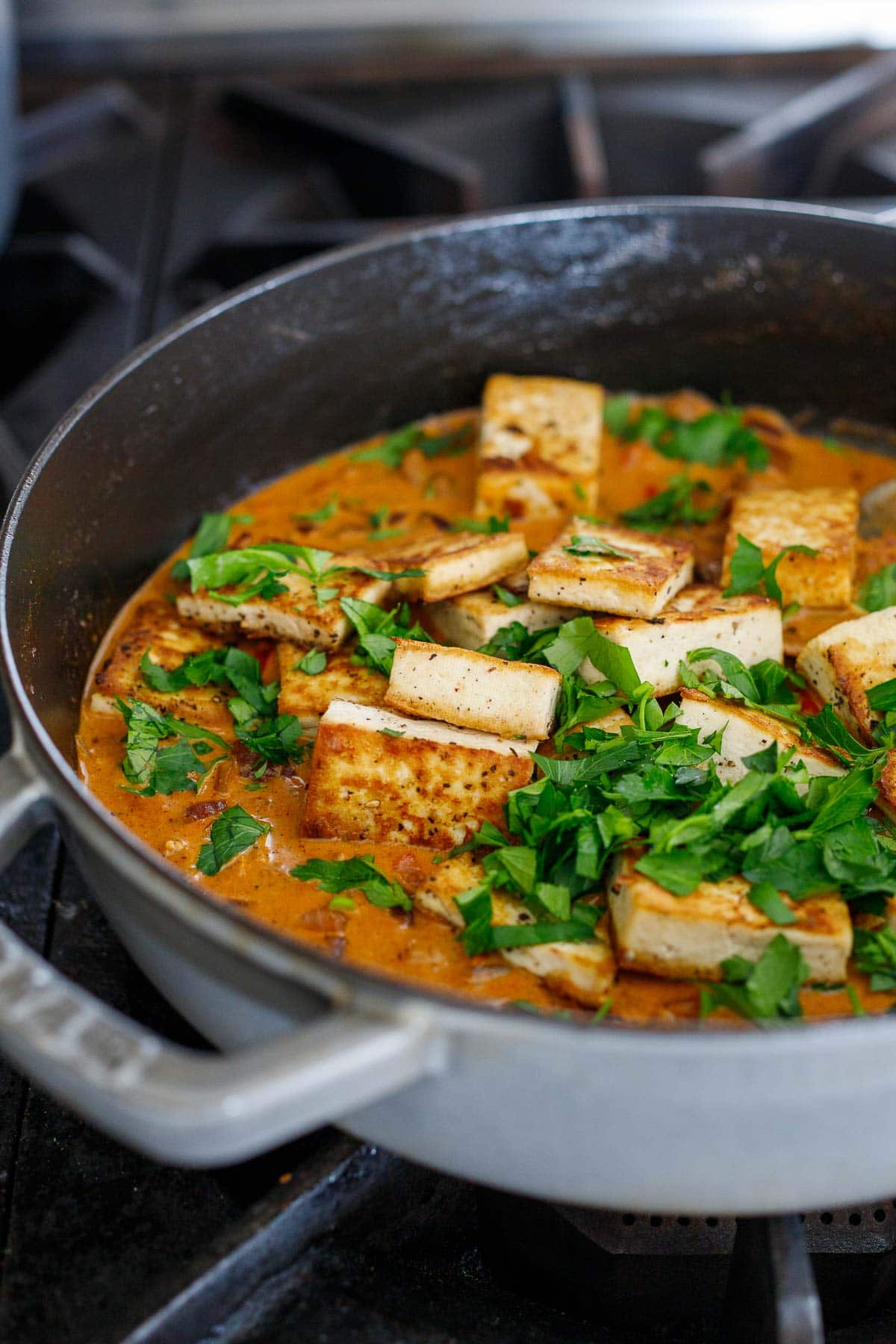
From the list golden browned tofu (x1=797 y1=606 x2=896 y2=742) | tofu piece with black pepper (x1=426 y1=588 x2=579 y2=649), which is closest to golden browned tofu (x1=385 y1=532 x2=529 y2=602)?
tofu piece with black pepper (x1=426 y1=588 x2=579 y2=649)

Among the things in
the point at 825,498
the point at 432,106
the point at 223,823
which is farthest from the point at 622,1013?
the point at 432,106

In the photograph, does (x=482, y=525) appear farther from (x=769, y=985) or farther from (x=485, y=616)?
(x=769, y=985)

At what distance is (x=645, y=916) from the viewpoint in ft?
4.74

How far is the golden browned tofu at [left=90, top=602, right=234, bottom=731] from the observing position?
1.91 metres

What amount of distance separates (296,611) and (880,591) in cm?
93

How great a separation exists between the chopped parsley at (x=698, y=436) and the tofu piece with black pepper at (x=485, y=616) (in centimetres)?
69

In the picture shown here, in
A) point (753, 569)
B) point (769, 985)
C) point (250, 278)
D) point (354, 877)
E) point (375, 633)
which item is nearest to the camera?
point (769, 985)

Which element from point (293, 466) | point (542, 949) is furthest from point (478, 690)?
point (293, 466)

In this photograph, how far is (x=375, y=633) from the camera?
74.8 inches

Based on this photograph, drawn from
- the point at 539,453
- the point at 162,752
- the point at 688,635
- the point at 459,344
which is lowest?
the point at 162,752

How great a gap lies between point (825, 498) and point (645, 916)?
104 cm

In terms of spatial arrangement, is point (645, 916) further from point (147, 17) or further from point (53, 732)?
point (147, 17)

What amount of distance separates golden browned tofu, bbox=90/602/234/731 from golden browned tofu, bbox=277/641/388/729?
11 centimetres

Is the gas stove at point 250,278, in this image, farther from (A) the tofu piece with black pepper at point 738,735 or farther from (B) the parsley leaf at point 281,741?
(A) the tofu piece with black pepper at point 738,735
